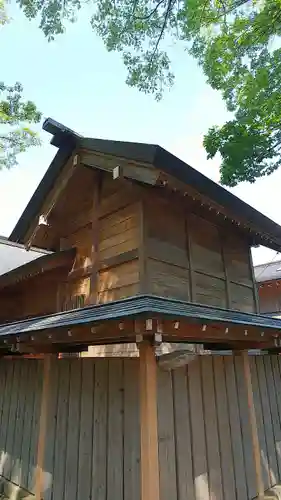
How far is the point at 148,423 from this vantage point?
2.55m

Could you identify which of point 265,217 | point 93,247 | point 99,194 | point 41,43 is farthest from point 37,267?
point 41,43

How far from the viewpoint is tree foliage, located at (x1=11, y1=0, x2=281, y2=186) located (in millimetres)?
7062

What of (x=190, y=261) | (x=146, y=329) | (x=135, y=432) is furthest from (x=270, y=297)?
(x=146, y=329)

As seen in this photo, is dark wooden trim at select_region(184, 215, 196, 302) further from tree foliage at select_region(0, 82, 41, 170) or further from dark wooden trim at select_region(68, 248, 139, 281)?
tree foliage at select_region(0, 82, 41, 170)

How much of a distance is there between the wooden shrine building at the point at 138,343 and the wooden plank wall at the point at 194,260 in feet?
0.09

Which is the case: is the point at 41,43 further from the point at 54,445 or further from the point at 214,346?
the point at 54,445

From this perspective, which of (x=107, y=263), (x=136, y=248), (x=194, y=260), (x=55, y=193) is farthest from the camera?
(x=55, y=193)

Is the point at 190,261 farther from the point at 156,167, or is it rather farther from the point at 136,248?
the point at 156,167

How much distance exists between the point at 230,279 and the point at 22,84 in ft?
31.3

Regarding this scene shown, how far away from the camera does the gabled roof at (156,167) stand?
4256mm

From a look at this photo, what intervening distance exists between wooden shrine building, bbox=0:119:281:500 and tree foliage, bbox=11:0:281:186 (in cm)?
222

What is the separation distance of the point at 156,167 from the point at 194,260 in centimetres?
203

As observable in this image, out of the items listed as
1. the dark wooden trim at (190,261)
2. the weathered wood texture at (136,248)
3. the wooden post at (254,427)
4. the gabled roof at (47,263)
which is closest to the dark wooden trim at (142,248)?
the weathered wood texture at (136,248)

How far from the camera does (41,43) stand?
7574mm
